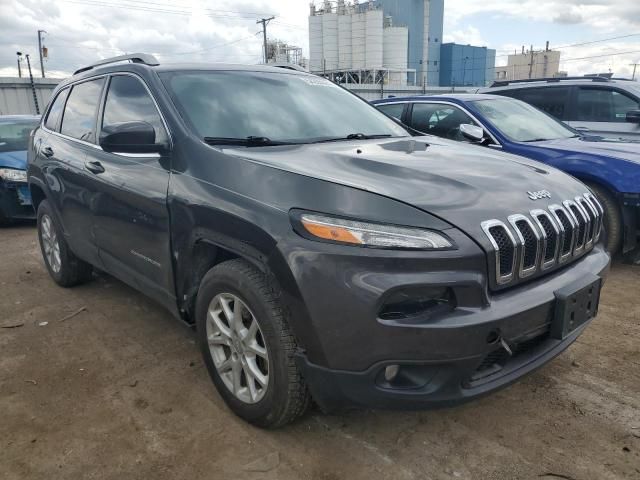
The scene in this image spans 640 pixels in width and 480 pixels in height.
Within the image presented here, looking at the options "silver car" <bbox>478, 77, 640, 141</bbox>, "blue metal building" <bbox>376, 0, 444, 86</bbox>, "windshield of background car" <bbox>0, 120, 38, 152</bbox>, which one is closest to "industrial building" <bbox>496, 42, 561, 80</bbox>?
"blue metal building" <bbox>376, 0, 444, 86</bbox>

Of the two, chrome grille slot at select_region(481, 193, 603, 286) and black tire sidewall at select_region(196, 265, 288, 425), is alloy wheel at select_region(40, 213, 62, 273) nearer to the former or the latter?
black tire sidewall at select_region(196, 265, 288, 425)

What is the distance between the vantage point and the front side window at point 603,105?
6867 mm

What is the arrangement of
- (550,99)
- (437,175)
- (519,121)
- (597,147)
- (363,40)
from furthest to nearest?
(363,40), (550,99), (519,121), (597,147), (437,175)

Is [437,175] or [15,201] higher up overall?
[437,175]

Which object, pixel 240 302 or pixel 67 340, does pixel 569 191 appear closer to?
pixel 240 302

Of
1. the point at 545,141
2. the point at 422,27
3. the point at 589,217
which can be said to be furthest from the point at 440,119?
the point at 422,27

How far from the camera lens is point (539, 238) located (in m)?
2.20

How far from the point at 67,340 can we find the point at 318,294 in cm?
238

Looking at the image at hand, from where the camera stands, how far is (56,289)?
4.66m

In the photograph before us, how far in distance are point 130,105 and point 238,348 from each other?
1.72m

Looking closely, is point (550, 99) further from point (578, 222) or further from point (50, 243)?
point (50, 243)

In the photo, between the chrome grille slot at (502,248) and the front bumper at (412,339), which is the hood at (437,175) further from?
the front bumper at (412,339)

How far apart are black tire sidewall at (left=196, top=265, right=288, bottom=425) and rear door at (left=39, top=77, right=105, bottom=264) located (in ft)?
4.78

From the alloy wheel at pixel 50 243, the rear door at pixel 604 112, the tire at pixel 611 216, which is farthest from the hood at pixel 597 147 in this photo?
the alloy wheel at pixel 50 243
